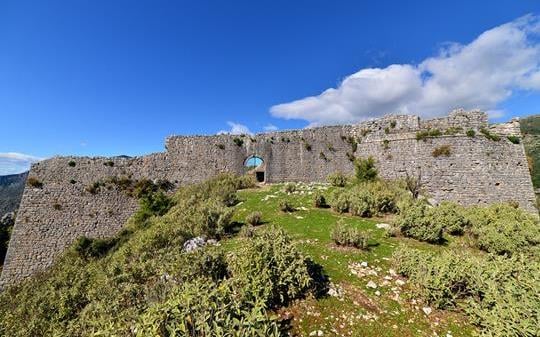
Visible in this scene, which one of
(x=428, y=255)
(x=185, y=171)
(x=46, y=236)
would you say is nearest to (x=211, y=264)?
(x=428, y=255)

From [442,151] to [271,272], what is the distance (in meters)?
15.8

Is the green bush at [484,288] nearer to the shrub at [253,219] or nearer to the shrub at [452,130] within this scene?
the shrub at [253,219]

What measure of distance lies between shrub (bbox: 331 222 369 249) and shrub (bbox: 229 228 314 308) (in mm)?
2261

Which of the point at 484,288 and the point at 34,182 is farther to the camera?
the point at 34,182

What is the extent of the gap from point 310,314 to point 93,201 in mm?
18943

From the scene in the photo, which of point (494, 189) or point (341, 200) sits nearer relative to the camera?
point (341, 200)

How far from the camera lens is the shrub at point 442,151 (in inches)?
651

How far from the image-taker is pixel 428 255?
6242 millimetres

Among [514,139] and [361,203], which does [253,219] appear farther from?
[514,139]

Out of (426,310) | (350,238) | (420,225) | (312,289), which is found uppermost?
(420,225)

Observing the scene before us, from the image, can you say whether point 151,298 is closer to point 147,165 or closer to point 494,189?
point 147,165

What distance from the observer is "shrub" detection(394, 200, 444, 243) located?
882cm

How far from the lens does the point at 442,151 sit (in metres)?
16.7

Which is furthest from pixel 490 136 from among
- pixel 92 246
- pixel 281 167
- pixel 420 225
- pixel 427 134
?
pixel 92 246
